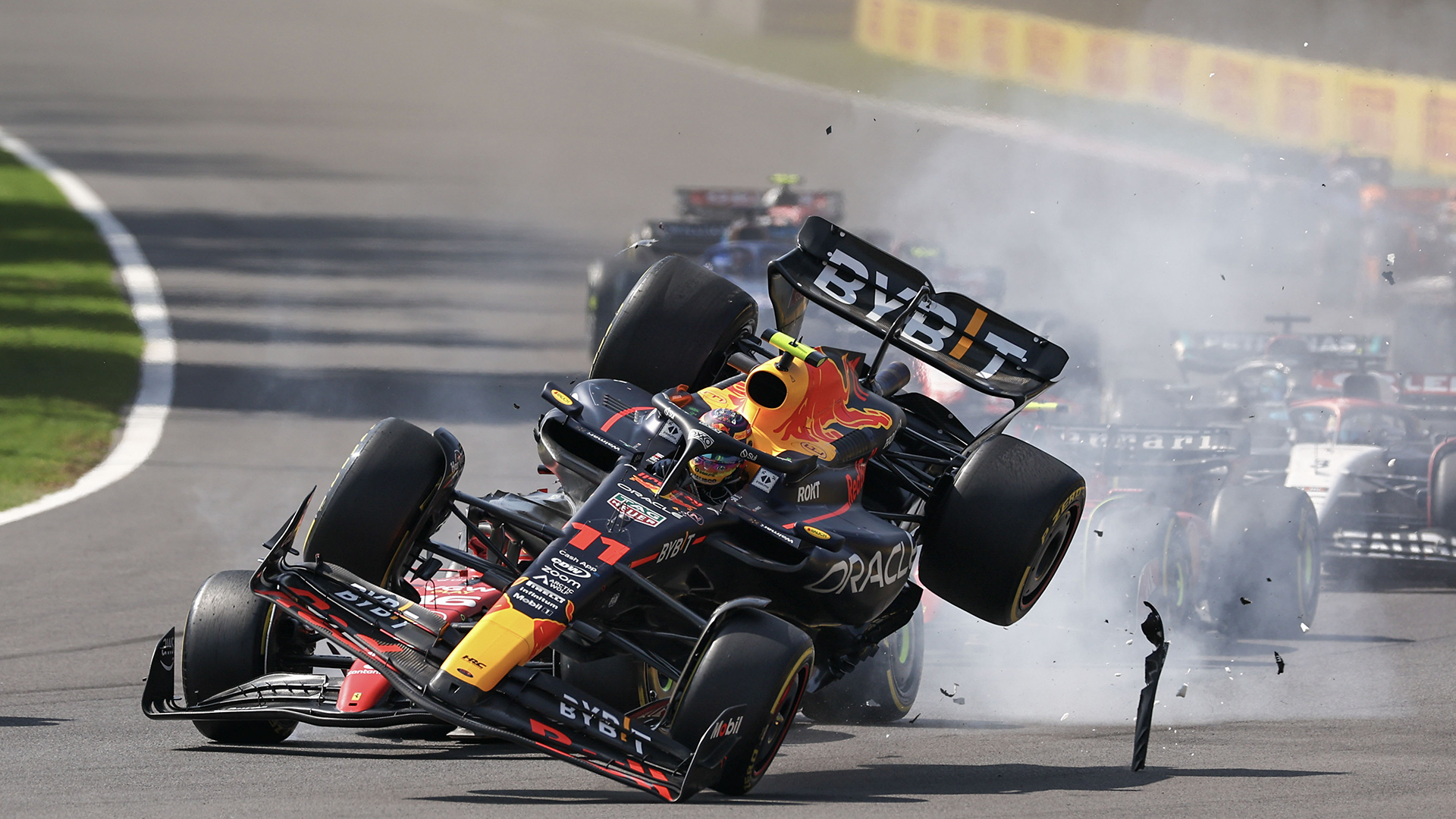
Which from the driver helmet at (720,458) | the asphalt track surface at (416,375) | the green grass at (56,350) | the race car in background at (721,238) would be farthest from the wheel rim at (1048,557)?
the green grass at (56,350)

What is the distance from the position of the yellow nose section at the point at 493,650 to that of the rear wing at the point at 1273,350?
978 centimetres

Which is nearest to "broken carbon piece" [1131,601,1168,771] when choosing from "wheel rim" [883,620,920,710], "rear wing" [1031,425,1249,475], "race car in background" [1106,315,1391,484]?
"wheel rim" [883,620,920,710]

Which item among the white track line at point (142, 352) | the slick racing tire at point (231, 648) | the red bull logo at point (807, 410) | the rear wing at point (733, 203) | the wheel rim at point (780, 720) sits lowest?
the white track line at point (142, 352)

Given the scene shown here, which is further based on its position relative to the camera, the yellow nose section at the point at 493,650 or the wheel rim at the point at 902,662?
the wheel rim at the point at 902,662

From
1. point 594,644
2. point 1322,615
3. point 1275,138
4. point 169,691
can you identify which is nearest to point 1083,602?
point 1322,615

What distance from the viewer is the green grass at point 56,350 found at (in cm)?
1455

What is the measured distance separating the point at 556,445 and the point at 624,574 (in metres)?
1.36

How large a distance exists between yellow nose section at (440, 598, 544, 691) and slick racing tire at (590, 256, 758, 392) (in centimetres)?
212

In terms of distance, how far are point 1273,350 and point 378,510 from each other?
9685 millimetres

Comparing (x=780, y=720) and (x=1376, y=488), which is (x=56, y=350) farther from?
(x=780, y=720)

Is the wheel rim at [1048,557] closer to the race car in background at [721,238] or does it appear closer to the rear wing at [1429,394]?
the rear wing at [1429,394]

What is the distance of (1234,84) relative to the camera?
2934 centimetres

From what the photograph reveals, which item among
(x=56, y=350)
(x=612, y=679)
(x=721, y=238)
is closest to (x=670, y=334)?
(x=612, y=679)

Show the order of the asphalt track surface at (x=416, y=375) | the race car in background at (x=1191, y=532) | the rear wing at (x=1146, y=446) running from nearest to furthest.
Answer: the asphalt track surface at (x=416, y=375) → the race car in background at (x=1191, y=532) → the rear wing at (x=1146, y=446)
